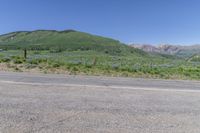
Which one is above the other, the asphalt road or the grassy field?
the grassy field

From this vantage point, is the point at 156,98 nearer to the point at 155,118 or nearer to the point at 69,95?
the point at 155,118

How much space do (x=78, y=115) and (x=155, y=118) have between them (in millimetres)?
1663

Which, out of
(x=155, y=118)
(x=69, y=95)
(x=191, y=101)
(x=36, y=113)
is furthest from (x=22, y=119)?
(x=191, y=101)

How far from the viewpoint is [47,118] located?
477cm

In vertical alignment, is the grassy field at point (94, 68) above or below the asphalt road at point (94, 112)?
above

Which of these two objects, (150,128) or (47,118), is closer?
(150,128)

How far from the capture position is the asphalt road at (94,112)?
173 inches

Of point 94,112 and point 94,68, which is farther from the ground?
point 94,68

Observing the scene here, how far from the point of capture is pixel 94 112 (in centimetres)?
533

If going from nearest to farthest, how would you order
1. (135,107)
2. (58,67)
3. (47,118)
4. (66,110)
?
1. (47,118)
2. (66,110)
3. (135,107)
4. (58,67)

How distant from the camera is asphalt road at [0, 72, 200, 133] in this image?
439 centimetres

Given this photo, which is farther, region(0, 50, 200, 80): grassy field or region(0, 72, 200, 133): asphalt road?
region(0, 50, 200, 80): grassy field

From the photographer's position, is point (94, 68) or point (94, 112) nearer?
point (94, 112)

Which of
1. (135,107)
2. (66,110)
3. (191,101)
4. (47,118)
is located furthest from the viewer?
(191,101)
